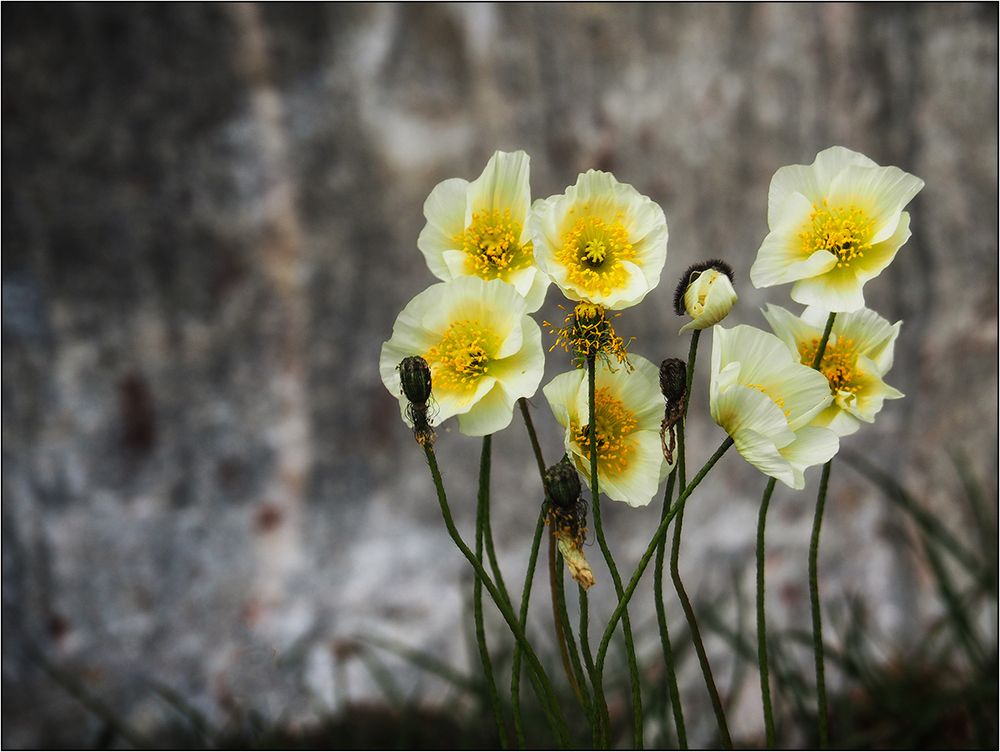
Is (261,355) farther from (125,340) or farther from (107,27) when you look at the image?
(107,27)

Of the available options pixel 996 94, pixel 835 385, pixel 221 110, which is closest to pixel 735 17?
pixel 996 94

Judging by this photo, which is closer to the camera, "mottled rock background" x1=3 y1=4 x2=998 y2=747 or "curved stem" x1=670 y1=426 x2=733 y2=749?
"curved stem" x1=670 y1=426 x2=733 y2=749

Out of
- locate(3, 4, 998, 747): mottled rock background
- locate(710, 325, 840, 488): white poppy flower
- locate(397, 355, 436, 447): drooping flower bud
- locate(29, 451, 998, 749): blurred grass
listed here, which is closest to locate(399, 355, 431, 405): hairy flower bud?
locate(397, 355, 436, 447): drooping flower bud

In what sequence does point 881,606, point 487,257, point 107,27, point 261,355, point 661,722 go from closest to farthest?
point 487,257
point 661,722
point 107,27
point 261,355
point 881,606

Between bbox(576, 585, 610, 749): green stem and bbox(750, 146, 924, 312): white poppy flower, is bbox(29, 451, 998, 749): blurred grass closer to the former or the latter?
bbox(576, 585, 610, 749): green stem

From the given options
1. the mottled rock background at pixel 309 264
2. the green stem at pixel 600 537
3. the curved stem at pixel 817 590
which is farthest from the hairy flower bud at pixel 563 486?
the mottled rock background at pixel 309 264

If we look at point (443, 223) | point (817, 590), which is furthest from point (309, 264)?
point (817, 590)
